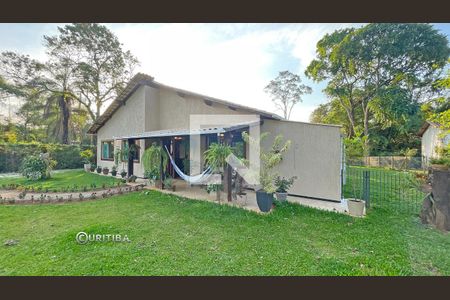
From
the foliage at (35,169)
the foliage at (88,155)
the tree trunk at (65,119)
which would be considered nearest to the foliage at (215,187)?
the foliage at (35,169)

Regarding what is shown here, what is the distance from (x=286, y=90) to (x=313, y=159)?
29.3 m

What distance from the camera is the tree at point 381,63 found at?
1738cm

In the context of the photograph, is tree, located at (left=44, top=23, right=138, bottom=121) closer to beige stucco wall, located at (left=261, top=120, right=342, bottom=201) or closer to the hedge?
the hedge

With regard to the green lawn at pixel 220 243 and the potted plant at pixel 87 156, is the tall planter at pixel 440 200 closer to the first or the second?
the green lawn at pixel 220 243

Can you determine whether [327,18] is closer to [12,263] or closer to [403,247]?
[403,247]

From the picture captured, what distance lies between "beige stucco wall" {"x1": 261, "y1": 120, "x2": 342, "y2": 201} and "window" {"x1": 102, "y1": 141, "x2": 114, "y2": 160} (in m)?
10.6

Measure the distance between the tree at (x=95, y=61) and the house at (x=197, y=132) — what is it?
7.49 metres

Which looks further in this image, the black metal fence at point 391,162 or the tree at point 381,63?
the tree at point 381,63

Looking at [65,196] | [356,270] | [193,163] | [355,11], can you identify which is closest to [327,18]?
[355,11]

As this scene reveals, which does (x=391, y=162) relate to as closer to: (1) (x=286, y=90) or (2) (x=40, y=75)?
(1) (x=286, y=90)

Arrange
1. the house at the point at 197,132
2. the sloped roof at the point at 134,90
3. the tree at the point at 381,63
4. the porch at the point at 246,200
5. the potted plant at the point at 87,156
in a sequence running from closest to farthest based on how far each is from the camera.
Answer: the porch at the point at 246,200
the house at the point at 197,132
the sloped roof at the point at 134,90
the potted plant at the point at 87,156
the tree at the point at 381,63

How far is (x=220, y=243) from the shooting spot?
364 centimetres

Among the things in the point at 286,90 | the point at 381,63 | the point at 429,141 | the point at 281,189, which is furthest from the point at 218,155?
the point at 286,90

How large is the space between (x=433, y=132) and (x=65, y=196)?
2259 centimetres
